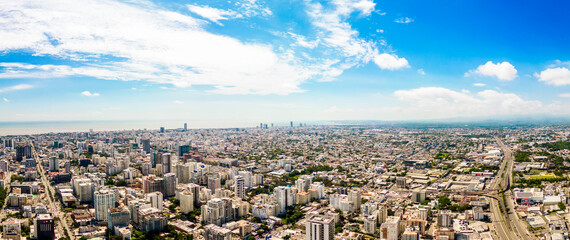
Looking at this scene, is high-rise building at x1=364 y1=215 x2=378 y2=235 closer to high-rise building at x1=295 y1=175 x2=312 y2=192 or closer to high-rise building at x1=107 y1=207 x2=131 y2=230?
high-rise building at x1=295 y1=175 x2=312 y2=192

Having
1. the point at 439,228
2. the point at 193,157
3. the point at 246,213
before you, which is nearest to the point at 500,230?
the point at 439,228

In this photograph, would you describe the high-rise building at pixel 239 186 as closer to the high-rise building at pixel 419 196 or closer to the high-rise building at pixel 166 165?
the high-rise building at pixel 166 165

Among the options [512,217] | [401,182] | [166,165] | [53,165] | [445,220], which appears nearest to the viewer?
[445,220]

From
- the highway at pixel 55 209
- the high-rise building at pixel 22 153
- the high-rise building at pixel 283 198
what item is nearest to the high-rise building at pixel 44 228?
the highway at pixel 55 209

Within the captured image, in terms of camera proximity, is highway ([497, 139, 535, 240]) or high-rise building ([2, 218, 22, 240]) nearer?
high-rise building ([2, 218, 22, 240])

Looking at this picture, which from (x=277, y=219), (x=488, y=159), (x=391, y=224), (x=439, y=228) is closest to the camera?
(x=391, y=224)

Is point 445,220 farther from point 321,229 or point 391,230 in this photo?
point 321,229

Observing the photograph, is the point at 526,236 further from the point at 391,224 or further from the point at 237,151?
the point at 237,151

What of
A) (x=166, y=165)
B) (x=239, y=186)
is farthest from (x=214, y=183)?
(x=166, y=165)

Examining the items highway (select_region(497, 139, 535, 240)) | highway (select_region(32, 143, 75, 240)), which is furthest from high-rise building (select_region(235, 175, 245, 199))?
highway (select_region(497, 139, 535, 240))
